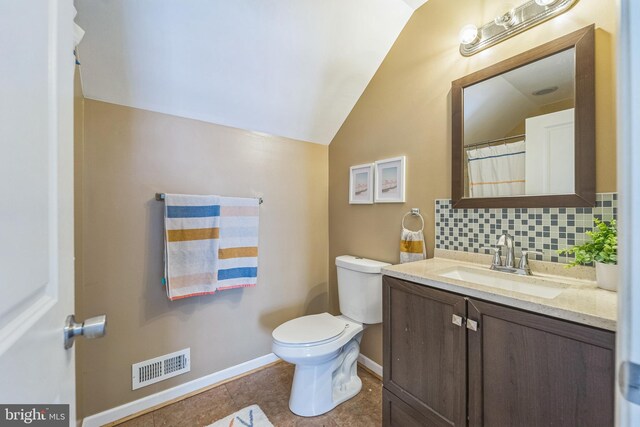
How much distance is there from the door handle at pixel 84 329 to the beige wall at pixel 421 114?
4.96ft

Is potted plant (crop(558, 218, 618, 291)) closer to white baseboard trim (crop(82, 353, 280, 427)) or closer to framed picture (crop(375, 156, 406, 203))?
framed picture (crop(375, 156, 406, 203))

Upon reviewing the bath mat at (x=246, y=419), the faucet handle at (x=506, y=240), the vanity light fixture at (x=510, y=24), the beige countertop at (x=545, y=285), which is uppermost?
the vanity light fixture at (x=510, y=24)

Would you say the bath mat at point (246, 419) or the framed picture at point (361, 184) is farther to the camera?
the framed picture at point (361, 184)

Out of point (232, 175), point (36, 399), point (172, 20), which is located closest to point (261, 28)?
point (172, 20)

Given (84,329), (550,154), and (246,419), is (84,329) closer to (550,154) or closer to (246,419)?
(246,419)

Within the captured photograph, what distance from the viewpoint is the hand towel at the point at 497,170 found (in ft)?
3.98

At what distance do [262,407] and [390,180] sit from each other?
1649 millimetres

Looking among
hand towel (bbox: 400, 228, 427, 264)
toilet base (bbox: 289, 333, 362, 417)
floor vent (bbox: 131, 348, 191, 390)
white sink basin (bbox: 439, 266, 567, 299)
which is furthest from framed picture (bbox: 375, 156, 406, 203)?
floor vent (bbox: 131, 348, 191, 390)

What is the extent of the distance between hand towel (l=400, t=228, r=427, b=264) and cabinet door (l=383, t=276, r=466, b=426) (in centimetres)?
43

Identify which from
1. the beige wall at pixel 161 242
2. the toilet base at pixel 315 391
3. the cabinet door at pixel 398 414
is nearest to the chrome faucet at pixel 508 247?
the cabinet door at pixel 398 414

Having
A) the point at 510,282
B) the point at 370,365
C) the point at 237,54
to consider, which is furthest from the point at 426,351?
the point at 237,54

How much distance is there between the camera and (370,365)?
192 centimetres

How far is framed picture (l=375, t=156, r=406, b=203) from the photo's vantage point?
1.71 meters

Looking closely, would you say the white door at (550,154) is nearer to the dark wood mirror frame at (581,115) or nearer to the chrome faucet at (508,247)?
the dark wood mirror frame at (581,115)
